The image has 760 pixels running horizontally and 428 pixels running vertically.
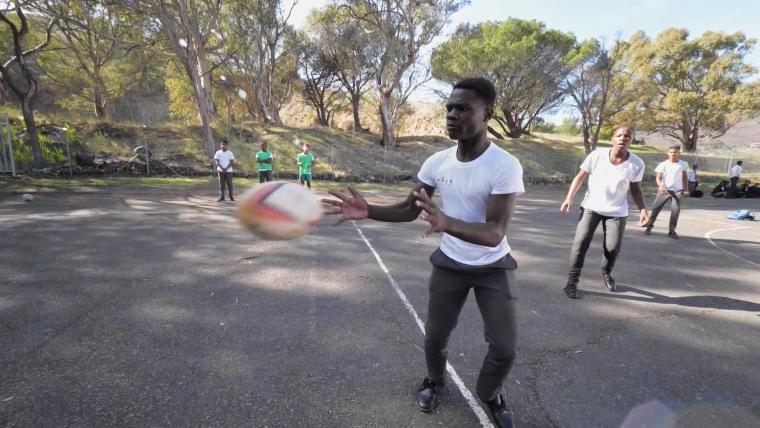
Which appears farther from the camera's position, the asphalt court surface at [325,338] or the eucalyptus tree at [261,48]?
the eucalyptus tree at [261,48]

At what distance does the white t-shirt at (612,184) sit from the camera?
4500 mm

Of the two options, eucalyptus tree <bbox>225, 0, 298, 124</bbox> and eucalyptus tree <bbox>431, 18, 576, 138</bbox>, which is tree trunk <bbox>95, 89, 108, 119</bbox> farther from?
eucalyptus tree <bbox>431, 18, 576, 138</bbox>

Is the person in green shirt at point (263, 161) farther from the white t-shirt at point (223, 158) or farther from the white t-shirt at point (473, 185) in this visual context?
the white t-shirt at point (473, 185)

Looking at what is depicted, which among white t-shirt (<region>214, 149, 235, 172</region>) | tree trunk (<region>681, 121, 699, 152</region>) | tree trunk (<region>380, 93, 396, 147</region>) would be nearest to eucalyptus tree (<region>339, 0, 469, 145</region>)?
tree trunk (<region>380, 93, 396, 147</region>)

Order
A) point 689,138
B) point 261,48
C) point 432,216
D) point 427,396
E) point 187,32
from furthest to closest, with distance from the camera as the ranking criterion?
point 689,138
point 261,48
point 187,32
point 427,396
point 432,216

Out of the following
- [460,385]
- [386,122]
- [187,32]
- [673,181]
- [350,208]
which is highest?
[187,32]

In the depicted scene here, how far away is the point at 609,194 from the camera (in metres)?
4.55

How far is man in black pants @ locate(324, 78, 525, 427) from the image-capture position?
80.4 inches

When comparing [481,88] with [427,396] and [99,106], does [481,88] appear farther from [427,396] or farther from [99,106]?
[99,106]

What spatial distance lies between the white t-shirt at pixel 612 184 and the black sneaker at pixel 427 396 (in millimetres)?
3226

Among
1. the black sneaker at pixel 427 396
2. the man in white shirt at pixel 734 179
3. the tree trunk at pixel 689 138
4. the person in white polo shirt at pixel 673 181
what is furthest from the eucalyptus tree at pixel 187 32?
the tree trunk at pixel 689 138

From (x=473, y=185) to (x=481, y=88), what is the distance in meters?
0.54

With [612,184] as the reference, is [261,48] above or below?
above

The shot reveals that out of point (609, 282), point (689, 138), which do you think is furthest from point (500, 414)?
point (689, 138)
